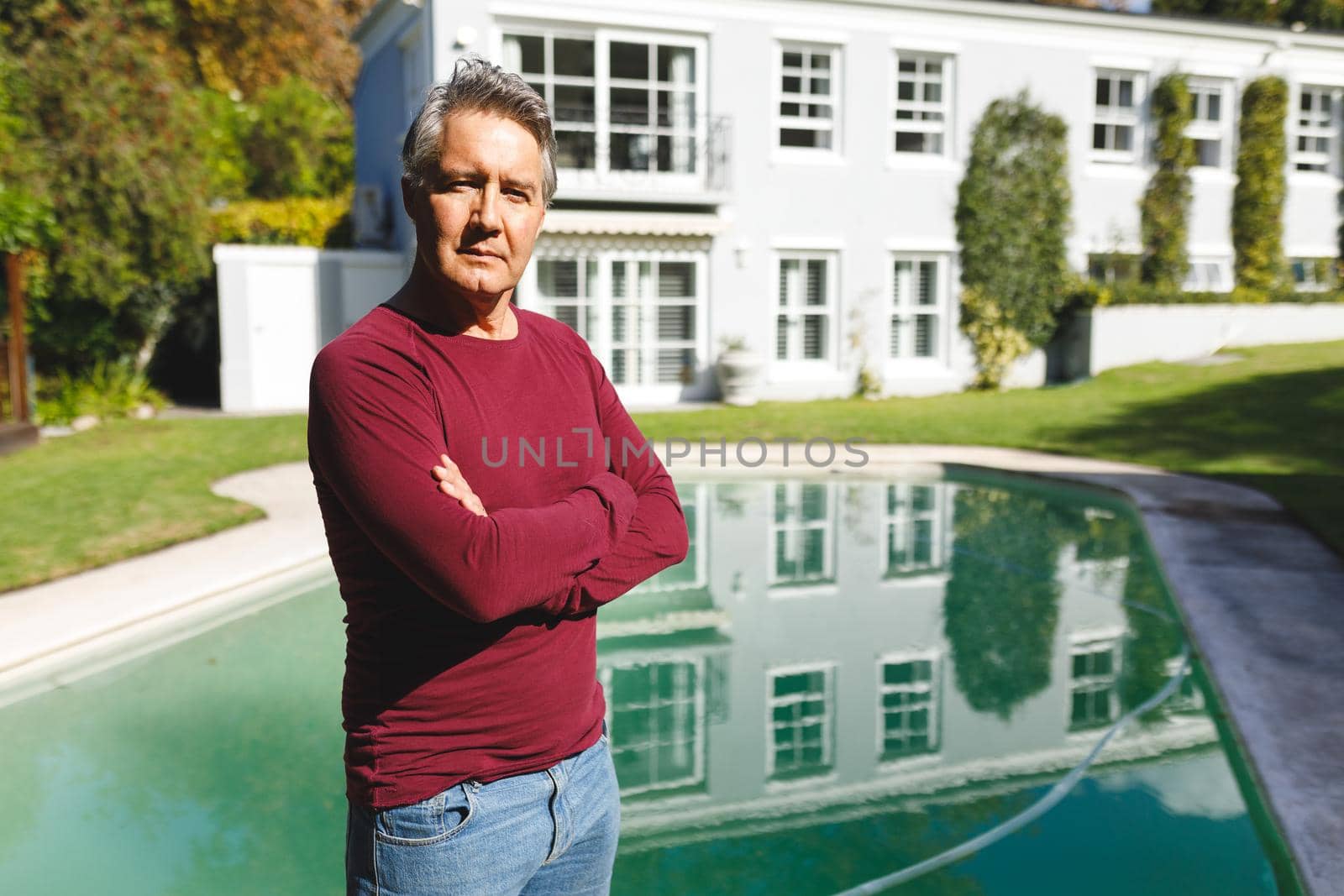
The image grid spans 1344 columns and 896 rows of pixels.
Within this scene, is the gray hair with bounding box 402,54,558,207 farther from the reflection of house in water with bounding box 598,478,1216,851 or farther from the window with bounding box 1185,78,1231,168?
the window with bounding box 1185,78,1231,168

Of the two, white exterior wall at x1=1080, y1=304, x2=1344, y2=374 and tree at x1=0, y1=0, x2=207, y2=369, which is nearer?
tree at x1=0, y1=0, x2=207, y2=369

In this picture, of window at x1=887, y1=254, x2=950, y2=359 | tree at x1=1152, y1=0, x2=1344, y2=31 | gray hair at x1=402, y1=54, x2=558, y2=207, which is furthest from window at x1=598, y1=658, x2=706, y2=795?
tree at x1=1152, y1=0, x2=1344, y2=31

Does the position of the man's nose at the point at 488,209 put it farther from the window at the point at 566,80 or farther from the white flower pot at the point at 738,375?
the window at the point at 566,80

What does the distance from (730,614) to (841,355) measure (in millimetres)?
12287

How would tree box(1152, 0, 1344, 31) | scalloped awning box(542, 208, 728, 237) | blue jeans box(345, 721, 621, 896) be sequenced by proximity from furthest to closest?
tree box(1152, 0, 1344, 31)
scalloped awning box(542, 208, 728, 237)
blue jeans box(345, 721, 621, 896)

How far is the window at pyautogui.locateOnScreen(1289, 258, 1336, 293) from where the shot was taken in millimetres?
21750

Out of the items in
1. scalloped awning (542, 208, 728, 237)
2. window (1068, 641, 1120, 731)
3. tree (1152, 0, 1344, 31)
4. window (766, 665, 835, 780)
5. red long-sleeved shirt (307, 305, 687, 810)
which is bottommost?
window (766, 665, 835, 780)

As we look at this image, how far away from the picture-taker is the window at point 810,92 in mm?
18422

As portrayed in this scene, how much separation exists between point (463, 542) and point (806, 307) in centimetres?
1756

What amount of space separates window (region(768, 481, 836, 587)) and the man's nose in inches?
249

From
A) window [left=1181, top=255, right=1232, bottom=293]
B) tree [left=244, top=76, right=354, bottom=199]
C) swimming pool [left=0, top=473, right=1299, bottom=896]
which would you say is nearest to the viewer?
swimming pool [left=0, top=473, right=1299, bottom=896]

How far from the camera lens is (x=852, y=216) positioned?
1875cm

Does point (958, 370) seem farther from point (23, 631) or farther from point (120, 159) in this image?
point (23, 631)

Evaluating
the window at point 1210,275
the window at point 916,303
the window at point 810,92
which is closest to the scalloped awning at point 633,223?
the window at point 810,92
